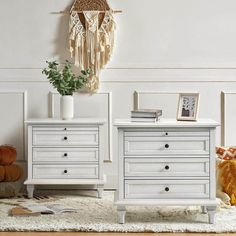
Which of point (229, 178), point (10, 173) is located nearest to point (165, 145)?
point (229, 178)

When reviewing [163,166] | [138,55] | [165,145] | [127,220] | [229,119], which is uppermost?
[138,55]

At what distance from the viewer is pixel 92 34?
5.12 m

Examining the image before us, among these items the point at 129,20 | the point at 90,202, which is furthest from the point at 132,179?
the point at 129,20

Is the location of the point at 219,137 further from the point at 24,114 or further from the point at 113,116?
the point at 24,114

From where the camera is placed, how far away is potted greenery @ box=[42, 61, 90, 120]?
4805 millimetres

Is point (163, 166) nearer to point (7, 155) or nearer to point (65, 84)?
point (65, 84)

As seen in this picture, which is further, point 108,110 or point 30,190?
point 108,110

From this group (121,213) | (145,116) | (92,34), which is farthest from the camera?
(92,34)

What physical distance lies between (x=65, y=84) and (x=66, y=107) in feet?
0.63

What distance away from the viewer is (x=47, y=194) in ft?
16.5

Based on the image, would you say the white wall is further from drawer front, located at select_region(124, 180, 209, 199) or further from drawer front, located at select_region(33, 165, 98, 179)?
drawer front, located at select_region(124, 180, 209, 199)

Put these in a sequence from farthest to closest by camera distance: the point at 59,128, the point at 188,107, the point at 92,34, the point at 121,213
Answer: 1. the point at 92,34
2. the point at 59,128
3. the point at 188,107
4. the point at 121,213

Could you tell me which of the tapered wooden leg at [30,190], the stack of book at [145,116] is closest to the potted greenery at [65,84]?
the tapered wooden leg at [30,190]

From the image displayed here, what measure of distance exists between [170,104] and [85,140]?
890 millimetres
